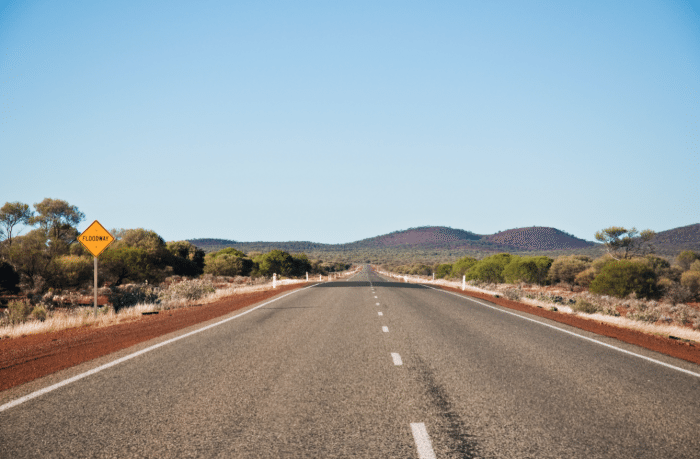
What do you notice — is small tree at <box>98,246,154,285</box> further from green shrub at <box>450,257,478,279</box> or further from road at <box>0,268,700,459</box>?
green shrub at <box>450,257,478,279</box>

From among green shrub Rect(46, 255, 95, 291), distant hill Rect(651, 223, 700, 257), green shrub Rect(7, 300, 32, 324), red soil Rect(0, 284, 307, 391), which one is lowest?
red soil Rect(0, 284, 307, 391)

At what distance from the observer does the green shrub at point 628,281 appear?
3081 cm

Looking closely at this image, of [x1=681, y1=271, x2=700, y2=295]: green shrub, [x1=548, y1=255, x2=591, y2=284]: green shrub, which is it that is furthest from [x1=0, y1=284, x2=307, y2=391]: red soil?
[x1=548, y1=255, x2=591, y2=284]: green shrub

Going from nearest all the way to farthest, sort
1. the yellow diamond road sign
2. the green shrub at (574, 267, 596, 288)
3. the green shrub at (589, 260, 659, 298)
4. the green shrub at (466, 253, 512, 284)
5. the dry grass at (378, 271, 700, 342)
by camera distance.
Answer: the dry grass at (378, 271, 700, 342) < the yellow diamond road sign < the green shrub at (589, 260, 659, 298) < the green shrub at (574, 267, 596, 288) < the green shrub at (466, 253, 512, 284)

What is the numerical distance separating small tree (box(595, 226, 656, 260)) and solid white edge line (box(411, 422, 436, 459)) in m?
57.6

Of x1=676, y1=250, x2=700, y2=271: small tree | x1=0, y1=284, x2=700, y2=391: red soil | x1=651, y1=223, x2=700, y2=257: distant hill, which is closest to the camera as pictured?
x1=0, y1=284, x2=700, y2=391: red soil

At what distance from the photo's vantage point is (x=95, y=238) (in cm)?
1616

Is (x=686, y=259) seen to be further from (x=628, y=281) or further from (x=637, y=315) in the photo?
(x=637, y=315)

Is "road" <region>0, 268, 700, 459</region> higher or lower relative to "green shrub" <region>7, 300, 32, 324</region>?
lower

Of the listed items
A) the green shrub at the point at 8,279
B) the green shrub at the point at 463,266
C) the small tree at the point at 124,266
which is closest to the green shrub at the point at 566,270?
the green shrub at the point at 463,266

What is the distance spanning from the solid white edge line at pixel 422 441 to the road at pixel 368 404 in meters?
0.02

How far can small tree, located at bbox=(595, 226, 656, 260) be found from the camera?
2227 inches

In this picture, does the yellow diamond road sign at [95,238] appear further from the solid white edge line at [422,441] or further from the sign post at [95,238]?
the solid white edge line at [422,441]

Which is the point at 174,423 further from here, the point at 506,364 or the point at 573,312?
the point at 573,312
